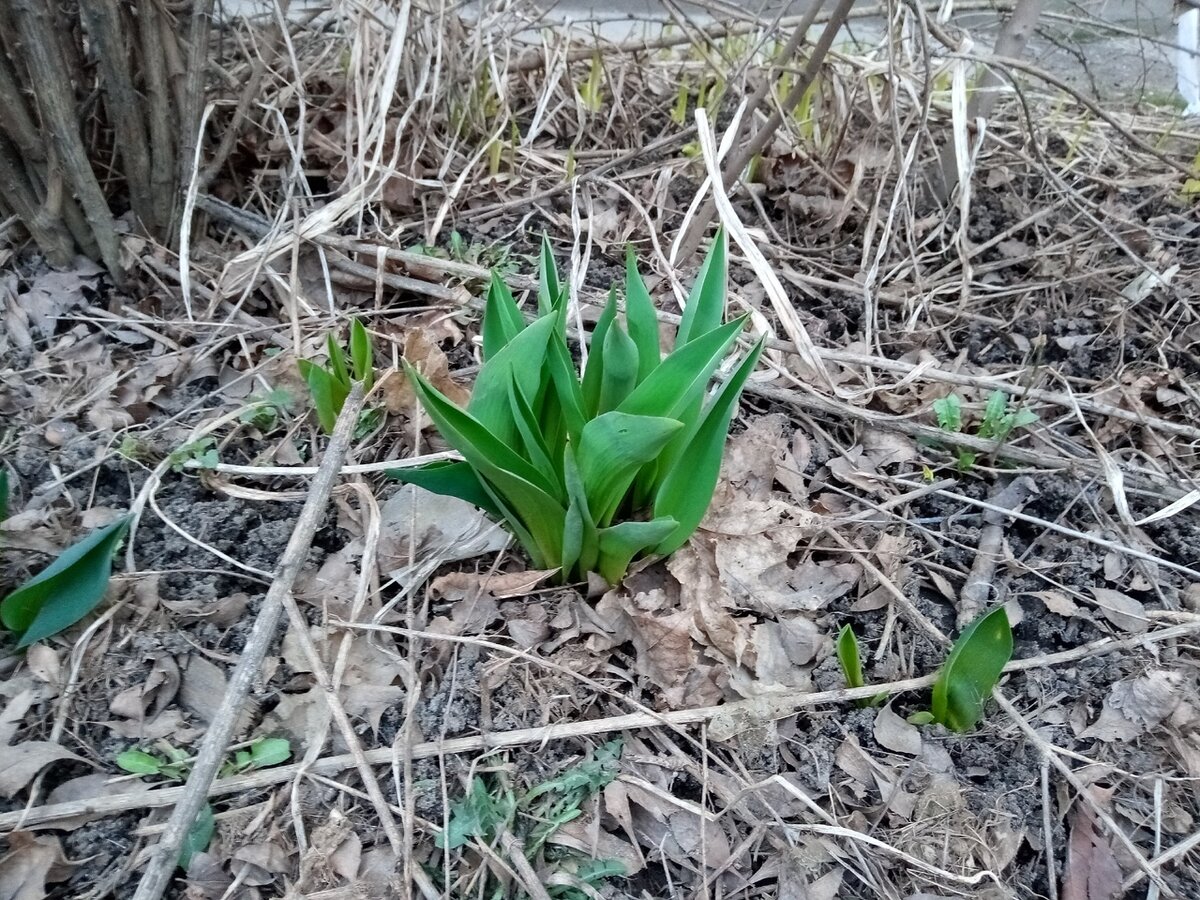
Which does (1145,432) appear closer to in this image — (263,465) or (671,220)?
(671,220)

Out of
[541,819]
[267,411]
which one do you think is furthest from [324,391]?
[541,819]

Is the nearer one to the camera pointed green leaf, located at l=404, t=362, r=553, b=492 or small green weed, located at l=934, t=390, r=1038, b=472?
pointed green leaf, located at l=404, t=362, r=553, b=492

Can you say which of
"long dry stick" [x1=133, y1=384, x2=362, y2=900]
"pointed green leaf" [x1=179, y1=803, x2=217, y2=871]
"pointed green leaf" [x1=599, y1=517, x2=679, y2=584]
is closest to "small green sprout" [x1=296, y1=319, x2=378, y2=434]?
"long dry stick" [x1=133, y1=384, x2=362, y2=900]

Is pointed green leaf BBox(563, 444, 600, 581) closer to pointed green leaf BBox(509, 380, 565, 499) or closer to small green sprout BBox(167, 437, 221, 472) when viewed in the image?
pointed green leaf BBox(509, 380, 565, 499)

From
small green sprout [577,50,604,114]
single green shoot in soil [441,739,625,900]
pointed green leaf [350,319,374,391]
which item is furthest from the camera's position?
small green sprout [577,50,604,114]

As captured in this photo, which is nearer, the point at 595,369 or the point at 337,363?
the point at 595,369

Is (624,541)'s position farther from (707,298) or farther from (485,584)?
(707,298)
